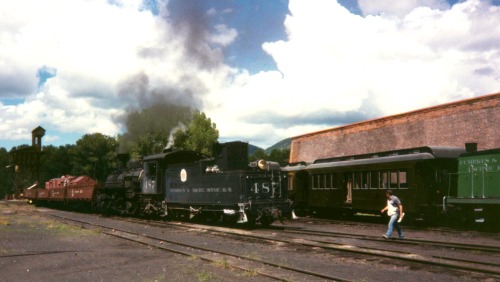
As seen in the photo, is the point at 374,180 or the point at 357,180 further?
the point at 357,180

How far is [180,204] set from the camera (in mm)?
20828

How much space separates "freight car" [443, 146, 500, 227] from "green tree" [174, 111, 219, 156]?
45275 millimetres

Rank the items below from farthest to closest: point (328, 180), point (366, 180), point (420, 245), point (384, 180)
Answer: point (328, 180) → point (366, 180) → point (384, 180) → point (420, 245)

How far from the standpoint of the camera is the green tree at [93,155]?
8757 centimetres

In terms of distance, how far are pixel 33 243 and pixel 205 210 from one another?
7167 millimetres

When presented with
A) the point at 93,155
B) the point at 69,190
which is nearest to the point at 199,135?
the point at 69,190

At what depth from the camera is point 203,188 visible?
19109mm

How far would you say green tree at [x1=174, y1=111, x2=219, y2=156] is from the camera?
202ft

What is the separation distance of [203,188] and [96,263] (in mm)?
8968

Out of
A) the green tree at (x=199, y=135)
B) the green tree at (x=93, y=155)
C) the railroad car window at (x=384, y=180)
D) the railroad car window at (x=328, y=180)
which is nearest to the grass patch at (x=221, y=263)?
the railroad car window at (x=384, y=180)

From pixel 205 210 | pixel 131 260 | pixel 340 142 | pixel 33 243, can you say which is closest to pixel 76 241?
pixel 33 243

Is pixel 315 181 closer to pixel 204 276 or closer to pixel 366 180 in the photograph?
pixel 366 180

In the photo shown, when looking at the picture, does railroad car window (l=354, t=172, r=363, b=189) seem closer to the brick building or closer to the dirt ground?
the brick building

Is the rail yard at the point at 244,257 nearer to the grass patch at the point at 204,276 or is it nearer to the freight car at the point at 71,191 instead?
the grass patch at the point at 204,276
